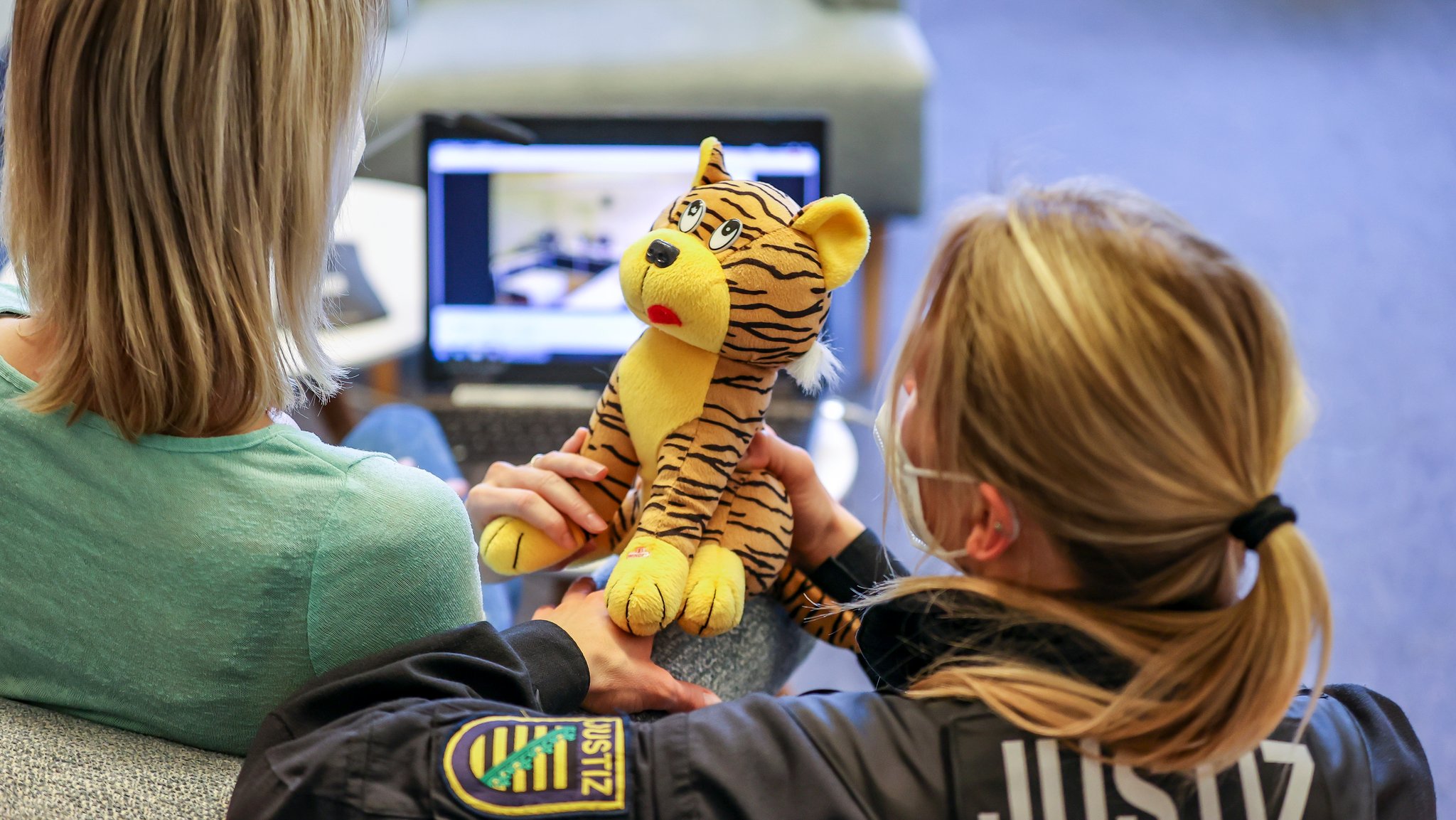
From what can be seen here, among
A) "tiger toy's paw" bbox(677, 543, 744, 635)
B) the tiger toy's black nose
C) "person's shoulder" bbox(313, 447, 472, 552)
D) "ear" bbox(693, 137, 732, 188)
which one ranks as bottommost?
"tiger toy's paw" bbox(677, 543, 744, 635)

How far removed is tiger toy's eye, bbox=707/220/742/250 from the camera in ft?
2.33

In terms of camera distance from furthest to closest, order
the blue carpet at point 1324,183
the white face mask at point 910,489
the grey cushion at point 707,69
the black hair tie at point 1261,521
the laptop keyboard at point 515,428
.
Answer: the grey cushion at point 707,69 < the blue carpet at point 1324,183 < the laptop keyboard at point 515,428 < the white face mask at point 910,489 < the black hair tie at point 1261,521

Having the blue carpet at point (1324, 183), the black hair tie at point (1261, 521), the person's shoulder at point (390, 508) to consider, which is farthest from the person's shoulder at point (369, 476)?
the blue carpet at point (1324, 183)

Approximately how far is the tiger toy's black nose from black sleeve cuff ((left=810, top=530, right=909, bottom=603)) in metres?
0.28

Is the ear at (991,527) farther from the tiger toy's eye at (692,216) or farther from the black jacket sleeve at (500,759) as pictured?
the tiger toy's eye at (692,216)

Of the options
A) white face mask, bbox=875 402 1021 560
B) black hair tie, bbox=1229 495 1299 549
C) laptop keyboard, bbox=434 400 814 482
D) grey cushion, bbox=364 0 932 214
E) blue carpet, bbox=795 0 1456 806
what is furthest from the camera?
grey cushion, bbox=364 0 932 214

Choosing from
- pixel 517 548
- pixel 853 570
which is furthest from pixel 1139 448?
pixel 517 548

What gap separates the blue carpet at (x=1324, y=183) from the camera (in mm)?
1907

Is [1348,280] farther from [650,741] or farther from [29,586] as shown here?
[29,586]

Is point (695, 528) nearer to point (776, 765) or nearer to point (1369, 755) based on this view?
point (776, 765)

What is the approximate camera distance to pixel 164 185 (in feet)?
2.07

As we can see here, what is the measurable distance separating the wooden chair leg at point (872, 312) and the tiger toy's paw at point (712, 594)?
1.64m

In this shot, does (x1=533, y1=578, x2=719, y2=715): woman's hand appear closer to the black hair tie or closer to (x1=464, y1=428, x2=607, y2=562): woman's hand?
(x1=464, y1=428, x2=607, y2=562): woman's hand

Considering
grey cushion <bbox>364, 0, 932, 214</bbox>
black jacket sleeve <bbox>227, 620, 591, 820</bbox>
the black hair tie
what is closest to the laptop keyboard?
black jacket sleeve <bbox>227, 620, 591, 820</bbox>
